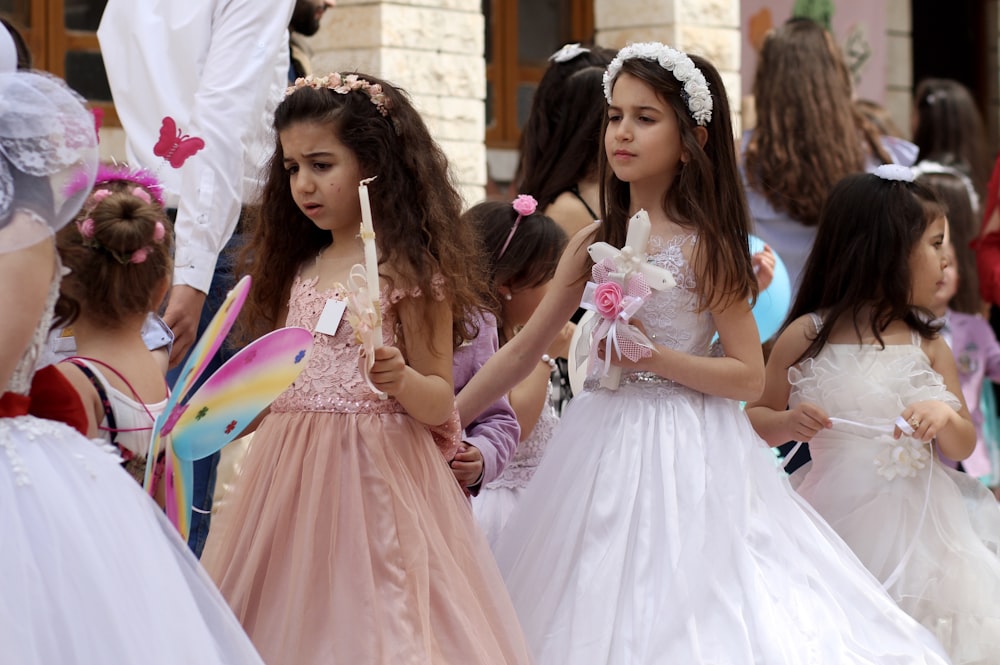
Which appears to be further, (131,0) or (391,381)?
(131,0)

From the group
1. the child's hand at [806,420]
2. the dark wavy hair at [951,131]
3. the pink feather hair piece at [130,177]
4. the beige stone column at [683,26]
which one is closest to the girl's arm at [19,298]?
the pink feather hair piece at [130,177]

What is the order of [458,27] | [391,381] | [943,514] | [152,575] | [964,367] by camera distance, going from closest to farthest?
[152,575]
[391,381]
[943,514]
[964,367]
[458,27]

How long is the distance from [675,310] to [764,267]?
3.98ft

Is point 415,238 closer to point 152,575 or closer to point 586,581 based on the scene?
point 586,581

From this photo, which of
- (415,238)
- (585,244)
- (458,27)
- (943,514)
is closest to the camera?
(415,238)

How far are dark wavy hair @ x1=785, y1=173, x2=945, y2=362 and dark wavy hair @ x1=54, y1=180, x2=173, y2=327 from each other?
1.85 m

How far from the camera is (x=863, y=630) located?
361cm

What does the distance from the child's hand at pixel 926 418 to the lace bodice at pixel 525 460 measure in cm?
92

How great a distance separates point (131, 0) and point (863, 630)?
247 cm

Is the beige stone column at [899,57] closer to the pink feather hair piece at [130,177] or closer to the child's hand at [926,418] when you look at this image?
the child's hand at [926,418]

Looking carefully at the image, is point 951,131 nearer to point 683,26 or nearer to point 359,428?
point 683,26

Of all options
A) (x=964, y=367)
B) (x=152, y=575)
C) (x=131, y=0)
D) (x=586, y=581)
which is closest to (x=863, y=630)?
(x=586, y=581)

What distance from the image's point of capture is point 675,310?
373 cm

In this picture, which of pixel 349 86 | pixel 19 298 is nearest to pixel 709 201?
pixel 349 86
